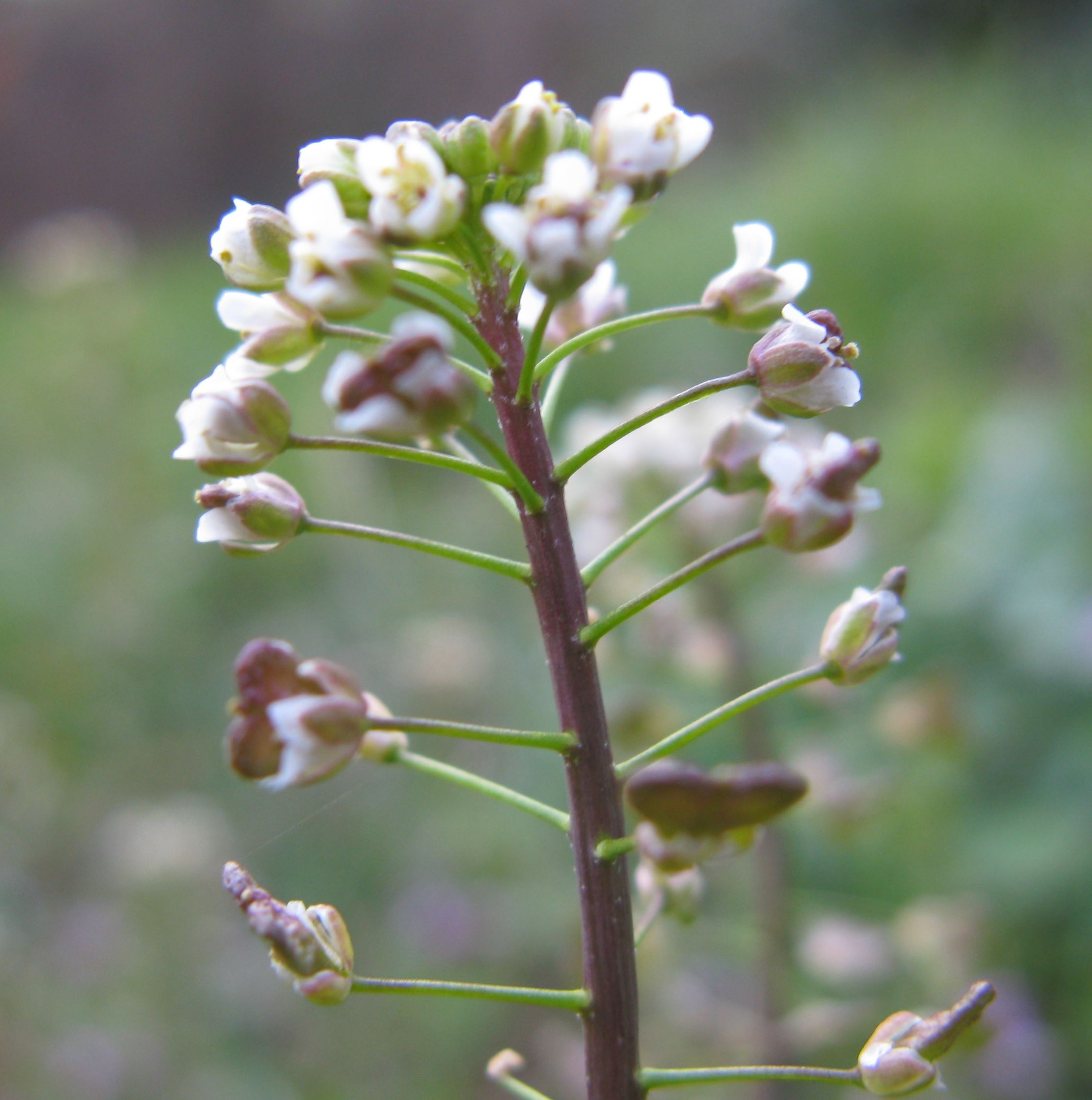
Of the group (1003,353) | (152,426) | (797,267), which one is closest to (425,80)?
(152,426)

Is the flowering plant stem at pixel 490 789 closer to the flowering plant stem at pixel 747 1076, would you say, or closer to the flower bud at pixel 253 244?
the flowering plant stem at pixel 747 1076

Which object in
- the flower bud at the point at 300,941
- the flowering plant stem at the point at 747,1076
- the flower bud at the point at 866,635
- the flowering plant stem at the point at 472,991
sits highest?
the flower bud at the point at 866,635

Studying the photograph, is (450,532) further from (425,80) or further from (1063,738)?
(425,80)

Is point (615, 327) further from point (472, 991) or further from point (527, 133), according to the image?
point (472, 991)

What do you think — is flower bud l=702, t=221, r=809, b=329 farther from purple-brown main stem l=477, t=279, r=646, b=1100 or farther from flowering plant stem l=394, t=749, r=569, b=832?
flowering plant stem l=394, t=749, r=569, b=832

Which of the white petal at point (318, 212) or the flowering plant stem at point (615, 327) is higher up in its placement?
the white petal at point (318, 212)

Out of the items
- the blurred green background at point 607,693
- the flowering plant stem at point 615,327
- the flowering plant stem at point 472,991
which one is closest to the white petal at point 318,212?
the flowering plant stem at point 615,327
